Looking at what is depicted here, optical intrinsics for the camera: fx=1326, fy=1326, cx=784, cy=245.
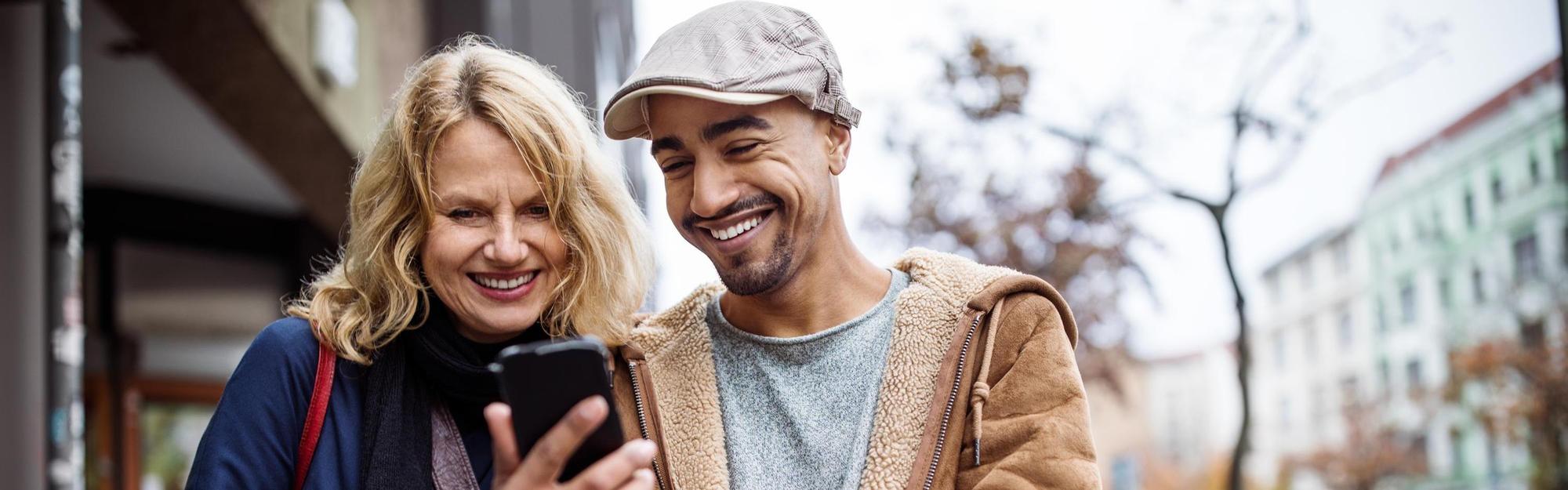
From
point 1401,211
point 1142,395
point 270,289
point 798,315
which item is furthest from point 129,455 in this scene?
point 798,315

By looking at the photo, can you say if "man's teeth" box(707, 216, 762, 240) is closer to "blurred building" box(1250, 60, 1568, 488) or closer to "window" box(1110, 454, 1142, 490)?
"blurred building" box(1250, 60, 1568, 488)

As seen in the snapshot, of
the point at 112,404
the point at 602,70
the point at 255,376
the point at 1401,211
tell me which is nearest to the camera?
the point at 255,376

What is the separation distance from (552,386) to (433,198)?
71 centimetres

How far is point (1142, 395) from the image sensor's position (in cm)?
670

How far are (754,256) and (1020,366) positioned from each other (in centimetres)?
42

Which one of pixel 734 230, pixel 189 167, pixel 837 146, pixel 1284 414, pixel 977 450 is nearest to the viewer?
pixel 977 450

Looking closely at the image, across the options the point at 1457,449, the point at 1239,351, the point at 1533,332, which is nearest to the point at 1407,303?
the point at 1533,332

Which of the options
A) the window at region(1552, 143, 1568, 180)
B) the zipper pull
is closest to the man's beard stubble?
the zipper pull

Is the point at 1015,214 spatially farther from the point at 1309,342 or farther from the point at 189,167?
the point at 189,167

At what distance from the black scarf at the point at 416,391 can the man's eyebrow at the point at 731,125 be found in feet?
1.40

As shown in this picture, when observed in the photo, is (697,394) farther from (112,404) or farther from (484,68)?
(112,404)

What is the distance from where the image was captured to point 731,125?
1888 millimetres

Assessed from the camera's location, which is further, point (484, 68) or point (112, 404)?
point (112, 404)

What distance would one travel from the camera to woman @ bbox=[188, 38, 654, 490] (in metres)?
1.86
